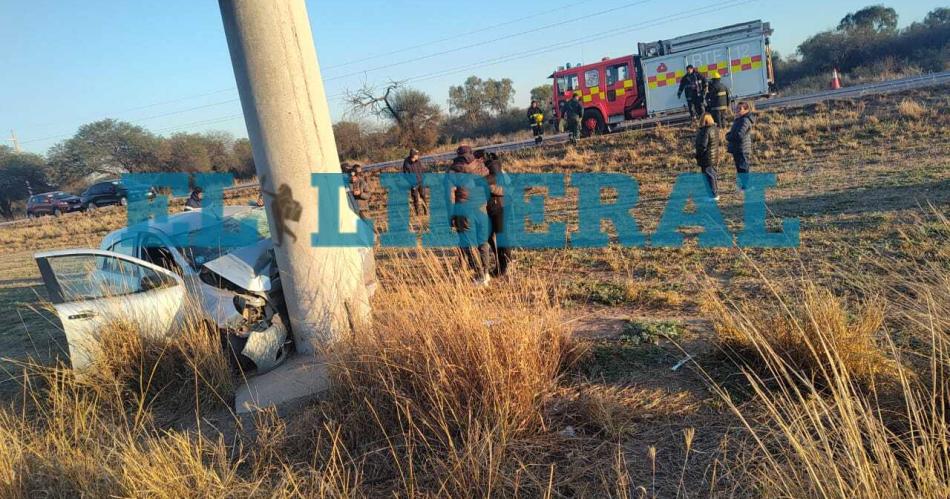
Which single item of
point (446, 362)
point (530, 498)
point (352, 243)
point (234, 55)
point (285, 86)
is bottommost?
point (530, 498)

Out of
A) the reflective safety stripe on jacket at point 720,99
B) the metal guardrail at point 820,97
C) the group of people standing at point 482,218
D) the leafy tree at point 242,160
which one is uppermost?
the leafy tree at point 242,160

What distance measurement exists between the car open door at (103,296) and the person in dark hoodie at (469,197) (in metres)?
3.14

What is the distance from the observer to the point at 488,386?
3.14m

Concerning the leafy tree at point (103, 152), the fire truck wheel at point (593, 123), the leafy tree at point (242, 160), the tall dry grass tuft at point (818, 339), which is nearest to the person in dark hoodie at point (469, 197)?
the tall dry grass tuft at point (818, 339)

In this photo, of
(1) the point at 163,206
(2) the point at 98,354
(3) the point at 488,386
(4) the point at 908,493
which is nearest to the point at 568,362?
(3) the point at 488,386

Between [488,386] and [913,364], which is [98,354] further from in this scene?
[913,364]

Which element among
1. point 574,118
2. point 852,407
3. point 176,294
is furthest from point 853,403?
point 574,118

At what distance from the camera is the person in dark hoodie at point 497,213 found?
22.4ft

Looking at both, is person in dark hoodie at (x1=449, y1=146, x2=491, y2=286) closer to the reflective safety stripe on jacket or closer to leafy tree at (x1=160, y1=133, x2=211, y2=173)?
the reflective safety stripe on jacket

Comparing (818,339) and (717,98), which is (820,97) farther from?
(818,339)

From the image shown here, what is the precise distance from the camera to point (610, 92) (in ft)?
70.9

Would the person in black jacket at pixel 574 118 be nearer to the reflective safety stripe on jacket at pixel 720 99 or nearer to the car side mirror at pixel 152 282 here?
the reflective safety stripe on jacket at pixel 720 99

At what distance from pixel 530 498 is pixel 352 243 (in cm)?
304

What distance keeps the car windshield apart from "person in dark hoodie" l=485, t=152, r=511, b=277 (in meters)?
2.55
